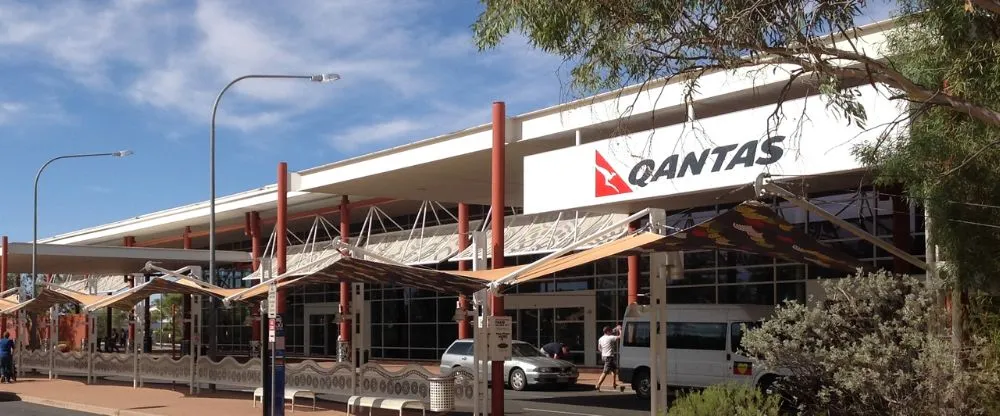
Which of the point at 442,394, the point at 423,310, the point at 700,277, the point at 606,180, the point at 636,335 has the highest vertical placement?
the point at 606,180

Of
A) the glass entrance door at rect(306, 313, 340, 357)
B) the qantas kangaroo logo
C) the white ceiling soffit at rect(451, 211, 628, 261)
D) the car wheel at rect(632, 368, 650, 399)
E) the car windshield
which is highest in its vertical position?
the qantas kangaroo logo

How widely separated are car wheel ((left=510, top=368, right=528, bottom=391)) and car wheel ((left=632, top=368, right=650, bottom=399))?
416 centimetres

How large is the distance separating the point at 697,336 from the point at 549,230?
11163 mm

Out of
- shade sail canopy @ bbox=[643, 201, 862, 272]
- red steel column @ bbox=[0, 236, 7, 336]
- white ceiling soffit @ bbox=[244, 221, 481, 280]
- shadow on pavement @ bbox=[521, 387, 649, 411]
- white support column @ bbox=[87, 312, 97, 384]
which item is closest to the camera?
shade sail canopy @ bbox=[643, 201, 862, 272]

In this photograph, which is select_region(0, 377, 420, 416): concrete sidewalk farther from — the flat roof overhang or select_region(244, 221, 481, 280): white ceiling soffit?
the flat roof overhang

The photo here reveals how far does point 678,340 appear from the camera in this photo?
23734 millimetres

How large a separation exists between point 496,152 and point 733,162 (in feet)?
17.1

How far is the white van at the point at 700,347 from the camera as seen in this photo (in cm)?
2247

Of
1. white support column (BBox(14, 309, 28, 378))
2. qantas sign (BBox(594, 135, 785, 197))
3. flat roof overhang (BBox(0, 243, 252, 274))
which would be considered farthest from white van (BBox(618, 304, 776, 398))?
white support column (BBox(14, 309, 28, 378))

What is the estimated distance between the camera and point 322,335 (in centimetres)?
5547

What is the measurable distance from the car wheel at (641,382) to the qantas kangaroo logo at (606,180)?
4.19 metres

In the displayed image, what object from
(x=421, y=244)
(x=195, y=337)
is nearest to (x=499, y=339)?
(x=195, y=337)

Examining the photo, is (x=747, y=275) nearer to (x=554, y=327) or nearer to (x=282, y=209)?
(x=554, y=327)

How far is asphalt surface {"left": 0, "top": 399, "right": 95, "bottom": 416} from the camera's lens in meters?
23.0
